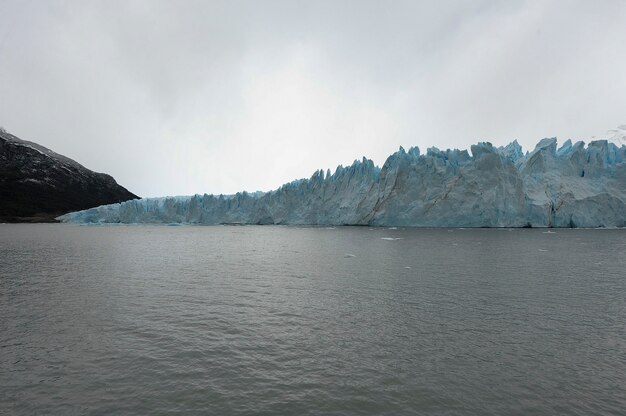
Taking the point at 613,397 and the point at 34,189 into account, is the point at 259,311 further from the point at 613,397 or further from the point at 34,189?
the point at 34,189

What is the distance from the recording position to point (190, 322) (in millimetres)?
11492

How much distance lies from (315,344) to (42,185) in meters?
194

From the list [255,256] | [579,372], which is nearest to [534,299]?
[579,372]

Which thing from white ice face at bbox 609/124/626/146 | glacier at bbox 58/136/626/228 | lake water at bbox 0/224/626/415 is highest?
white ice face at bbox 609/124/626/146

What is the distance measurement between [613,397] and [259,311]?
10.0 meters

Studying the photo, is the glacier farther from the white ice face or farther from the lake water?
the white ice face

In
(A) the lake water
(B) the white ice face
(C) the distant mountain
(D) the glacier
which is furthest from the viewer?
(C) the distant mountain

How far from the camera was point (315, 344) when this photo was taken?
31.5 feet

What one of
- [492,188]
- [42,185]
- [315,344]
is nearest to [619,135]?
[492,188]

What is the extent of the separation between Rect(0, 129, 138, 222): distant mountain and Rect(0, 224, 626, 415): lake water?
147421 mm

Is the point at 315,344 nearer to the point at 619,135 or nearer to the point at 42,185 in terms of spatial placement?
the point at 619,135

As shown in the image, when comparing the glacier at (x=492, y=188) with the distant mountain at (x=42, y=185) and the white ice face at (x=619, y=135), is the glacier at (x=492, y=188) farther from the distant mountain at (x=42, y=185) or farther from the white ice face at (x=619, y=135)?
the distant mountain at (x=42, y=185)

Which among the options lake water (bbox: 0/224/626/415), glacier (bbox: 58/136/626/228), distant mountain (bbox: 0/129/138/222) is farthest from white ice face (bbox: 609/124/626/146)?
distant mountain (bbox: 0/129/138/222)

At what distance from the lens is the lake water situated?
22.4 feet
